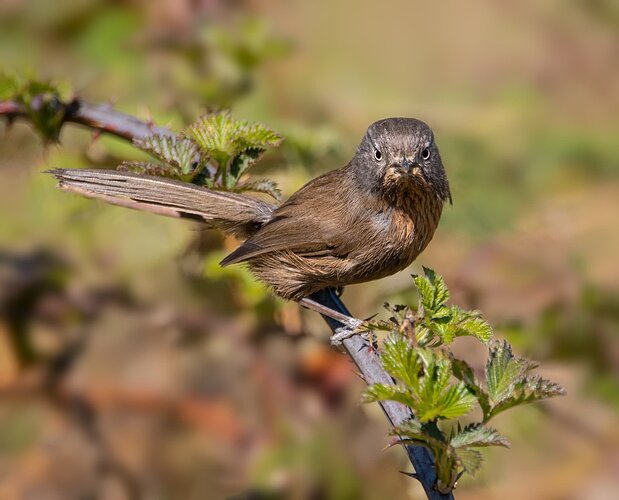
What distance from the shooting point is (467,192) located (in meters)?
5.15

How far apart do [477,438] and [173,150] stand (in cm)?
132

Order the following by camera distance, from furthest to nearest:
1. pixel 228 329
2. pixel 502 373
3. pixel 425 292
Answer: pixel 228 329 → pixel 425 292 → pixel 502 373

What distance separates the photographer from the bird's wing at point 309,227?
10.6 ft

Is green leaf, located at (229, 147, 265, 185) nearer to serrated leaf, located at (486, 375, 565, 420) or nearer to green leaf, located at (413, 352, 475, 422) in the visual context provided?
green leaf, located at (413, 352, 475, 422)

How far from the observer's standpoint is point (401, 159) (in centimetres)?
310

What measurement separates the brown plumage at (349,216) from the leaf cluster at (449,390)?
1.09m

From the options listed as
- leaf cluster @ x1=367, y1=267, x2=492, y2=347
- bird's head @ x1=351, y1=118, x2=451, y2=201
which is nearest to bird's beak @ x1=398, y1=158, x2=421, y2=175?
bird's head @ x1=351, y1=118, x2=451, y2=201

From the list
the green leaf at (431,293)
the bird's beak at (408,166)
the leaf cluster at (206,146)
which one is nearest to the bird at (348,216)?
the bird's beak at (408,166)

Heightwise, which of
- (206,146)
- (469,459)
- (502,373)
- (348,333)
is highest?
(206,146)

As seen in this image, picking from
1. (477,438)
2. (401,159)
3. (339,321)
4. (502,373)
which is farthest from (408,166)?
(477,438)

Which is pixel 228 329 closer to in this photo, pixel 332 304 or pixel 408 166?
pixel 332 304

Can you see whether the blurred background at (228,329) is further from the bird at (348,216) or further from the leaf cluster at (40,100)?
the bird at (348,216)

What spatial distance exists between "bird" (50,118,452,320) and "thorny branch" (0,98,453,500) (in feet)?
0.55

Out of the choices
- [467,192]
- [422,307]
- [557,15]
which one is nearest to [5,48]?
[467,192]
